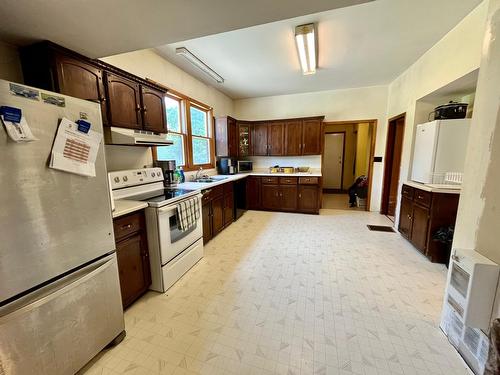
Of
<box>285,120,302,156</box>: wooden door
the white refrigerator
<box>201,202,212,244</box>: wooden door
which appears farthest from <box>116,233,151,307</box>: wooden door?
<box>285,120,302,156</box>: wooden door

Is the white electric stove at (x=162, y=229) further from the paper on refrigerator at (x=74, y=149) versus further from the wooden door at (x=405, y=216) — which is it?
the wooden door at (x=405, y=216)

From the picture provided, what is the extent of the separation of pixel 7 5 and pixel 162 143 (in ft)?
4.69

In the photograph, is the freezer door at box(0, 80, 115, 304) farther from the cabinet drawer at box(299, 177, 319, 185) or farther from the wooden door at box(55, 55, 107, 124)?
the cabinet drawer at box(299, 177, 319, 185)

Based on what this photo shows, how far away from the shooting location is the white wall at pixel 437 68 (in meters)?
2.07

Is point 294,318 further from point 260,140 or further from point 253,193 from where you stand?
point 260,140

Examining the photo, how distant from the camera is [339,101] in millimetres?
4668

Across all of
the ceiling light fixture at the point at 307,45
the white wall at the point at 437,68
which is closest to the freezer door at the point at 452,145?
the white wall at the point at 437,68

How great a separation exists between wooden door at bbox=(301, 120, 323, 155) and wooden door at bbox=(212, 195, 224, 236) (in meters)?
2.37

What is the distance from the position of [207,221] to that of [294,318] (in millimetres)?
1763

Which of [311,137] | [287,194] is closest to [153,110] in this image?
[287,194]

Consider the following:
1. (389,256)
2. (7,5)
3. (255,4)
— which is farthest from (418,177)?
(7,5)

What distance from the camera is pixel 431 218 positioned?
2.54 m

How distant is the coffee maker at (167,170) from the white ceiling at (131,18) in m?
1.44

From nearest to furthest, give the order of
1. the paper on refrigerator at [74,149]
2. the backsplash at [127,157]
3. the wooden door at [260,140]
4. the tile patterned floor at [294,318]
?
1. the paper on refrigerator at [74,149]
2. the tile patterned floor at [294,318]
3. the backsplash at [127,157]
4. the wooden door at [260,140]
